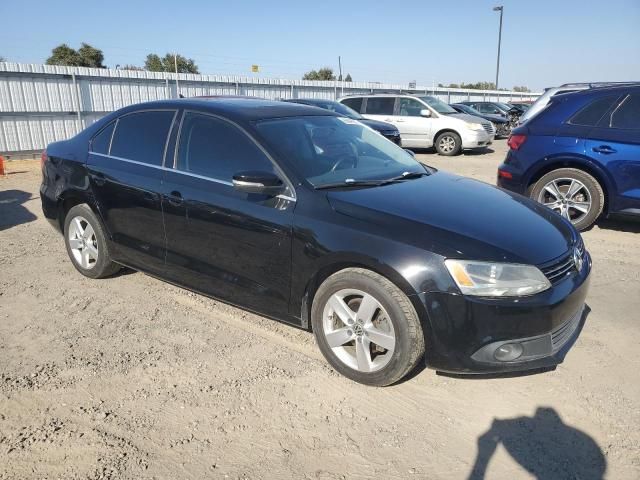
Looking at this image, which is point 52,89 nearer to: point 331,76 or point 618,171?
point 618,171

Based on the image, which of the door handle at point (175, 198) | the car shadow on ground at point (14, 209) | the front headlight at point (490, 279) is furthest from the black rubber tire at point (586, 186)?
the car shadow on ground at point (14, 209)

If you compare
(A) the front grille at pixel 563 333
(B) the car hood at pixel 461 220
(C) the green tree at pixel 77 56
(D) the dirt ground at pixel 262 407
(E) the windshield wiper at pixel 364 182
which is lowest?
(D) the dirt ground at pixel 262 407

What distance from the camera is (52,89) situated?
45.8ft

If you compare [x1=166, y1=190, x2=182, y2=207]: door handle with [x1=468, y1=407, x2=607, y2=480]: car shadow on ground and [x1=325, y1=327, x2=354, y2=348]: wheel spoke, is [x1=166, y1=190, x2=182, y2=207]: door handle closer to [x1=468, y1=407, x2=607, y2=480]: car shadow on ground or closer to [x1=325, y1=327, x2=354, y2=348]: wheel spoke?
[x1=325, y1=327, x2=354, y2=348]: wheel spoke

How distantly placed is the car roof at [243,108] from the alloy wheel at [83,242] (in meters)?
1.15

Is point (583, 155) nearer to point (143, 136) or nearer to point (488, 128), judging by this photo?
point (143, 136)

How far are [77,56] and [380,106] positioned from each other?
1628 inches

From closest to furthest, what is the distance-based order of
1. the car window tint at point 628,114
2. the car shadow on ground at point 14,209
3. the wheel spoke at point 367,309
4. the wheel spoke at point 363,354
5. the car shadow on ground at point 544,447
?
the car shadow on ground at point 544,447
the wheel spoke at point 367,309
the wheel spoke at point 363,354
the car window tint at point 628,114
the car shadow on ground at point 14,209

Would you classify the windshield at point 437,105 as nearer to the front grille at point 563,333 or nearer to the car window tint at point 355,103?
the car window tint at point 355,103

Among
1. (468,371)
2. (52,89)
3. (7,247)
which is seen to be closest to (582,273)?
(468,371)

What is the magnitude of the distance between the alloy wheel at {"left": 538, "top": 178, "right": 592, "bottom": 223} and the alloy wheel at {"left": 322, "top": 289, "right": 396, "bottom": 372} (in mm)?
4112

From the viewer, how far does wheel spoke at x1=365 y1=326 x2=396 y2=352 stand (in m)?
2.81

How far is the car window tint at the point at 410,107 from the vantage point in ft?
48.8

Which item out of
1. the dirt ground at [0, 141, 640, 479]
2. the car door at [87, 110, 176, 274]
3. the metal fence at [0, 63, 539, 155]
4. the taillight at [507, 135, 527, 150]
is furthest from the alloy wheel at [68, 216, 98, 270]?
the metal fence at [0, 63, 539, 155]
